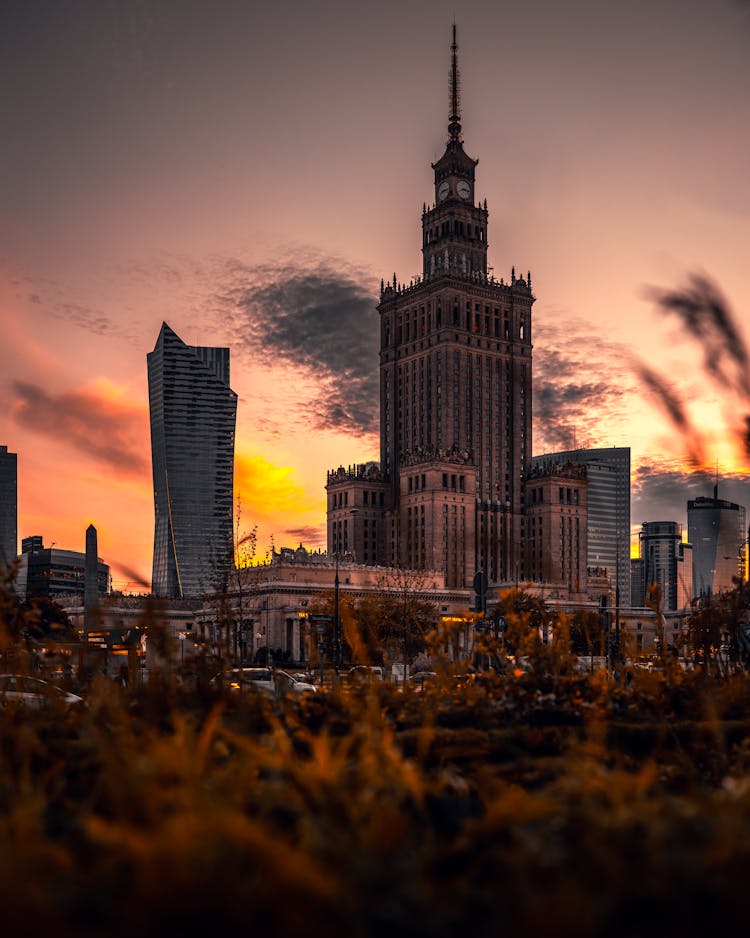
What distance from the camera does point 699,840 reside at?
970 centimetres

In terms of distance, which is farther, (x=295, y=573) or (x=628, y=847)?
(x=295, y=573)

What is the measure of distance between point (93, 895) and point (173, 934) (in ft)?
2.43

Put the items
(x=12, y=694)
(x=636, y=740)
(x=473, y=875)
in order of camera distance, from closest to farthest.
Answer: (x=473, y=875) < (x=636, y=740) < (x=12, y=694)

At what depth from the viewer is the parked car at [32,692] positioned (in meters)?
22.7

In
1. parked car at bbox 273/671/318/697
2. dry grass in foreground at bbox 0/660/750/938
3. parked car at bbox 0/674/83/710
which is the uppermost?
dry grass in foreground at bbox 0/660/750/938

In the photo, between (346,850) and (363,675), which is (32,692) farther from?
(346,850)

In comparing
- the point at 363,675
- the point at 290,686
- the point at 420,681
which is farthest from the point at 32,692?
the point at 420,681

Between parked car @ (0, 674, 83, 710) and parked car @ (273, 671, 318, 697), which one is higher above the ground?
parked car @ (0, 674, 83, 710)

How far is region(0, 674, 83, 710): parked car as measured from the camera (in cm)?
2268

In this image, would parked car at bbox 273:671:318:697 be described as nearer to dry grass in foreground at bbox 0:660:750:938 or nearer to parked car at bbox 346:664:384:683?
parked car at bbox 346:664:384:683

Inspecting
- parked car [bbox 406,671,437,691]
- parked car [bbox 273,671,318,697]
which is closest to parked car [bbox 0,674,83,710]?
parked car [bbox 273,671,318,697]

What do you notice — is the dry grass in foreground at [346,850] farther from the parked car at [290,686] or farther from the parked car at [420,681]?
the parked car at [290,686]

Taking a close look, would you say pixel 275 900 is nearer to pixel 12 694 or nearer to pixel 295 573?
pixel 12 694

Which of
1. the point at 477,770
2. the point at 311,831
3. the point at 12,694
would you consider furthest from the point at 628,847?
the point at 12,694
